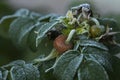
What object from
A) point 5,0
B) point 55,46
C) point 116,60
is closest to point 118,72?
point 116,60

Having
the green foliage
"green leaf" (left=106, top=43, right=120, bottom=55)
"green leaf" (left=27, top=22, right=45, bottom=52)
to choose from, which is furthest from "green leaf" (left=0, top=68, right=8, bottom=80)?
"green leaf" (left=106, top=43, right=120, bottom=55)

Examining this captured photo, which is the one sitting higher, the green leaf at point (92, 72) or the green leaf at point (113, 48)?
the green leaf at point (92, 72)

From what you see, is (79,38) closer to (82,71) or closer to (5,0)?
(82,71)

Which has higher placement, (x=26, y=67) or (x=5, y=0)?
(x=26, y=67)

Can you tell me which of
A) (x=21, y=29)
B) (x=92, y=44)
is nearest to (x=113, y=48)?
(x=92, y=44)

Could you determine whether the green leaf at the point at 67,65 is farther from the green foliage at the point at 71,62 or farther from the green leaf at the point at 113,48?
the green leaf at the point at 113,48

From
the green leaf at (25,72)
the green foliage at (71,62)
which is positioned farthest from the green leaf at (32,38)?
the green leaf at (25,72)
